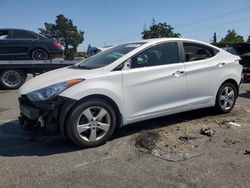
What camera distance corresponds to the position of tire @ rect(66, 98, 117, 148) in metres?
5.36

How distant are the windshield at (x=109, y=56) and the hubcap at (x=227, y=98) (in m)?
1.99

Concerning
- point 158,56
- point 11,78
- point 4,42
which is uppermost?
point 4,42

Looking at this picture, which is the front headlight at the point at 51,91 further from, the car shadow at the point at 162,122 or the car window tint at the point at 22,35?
the car window tint at the point at 22,35

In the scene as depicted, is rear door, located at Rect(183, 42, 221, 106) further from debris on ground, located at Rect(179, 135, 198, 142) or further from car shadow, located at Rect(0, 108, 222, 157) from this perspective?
debris on ground, located at Rect(179, 135, 198, 142)

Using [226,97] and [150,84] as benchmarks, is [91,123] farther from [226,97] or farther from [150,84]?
[226,97]

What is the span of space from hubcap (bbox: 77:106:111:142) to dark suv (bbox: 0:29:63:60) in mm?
8312

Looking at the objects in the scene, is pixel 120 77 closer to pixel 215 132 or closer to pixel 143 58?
pixel 143 58

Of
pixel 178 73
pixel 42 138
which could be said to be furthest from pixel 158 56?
pixel 42 138

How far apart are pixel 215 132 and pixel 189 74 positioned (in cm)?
110

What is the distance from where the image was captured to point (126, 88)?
5.84 metres

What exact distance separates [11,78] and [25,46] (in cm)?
121

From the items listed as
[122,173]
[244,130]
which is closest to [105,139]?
[122,173]

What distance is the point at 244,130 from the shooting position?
625cm

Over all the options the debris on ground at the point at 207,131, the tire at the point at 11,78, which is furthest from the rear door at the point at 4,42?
the debris on ground at the point at 207,131
